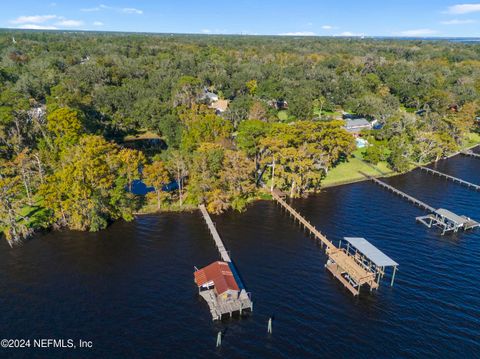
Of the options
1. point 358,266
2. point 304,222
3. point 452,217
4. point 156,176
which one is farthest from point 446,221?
point 156,176

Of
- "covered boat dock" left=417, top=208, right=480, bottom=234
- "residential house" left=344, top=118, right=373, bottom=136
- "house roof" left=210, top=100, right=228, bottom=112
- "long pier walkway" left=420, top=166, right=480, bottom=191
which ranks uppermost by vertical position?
"house roof" left=210, top=100, right=228, bottom=112

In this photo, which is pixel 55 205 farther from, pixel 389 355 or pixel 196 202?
pixel 389 355

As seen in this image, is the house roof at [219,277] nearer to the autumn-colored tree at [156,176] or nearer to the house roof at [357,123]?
the autumn-colored tree at [156,176]

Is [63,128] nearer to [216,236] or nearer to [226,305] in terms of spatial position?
[216,236]

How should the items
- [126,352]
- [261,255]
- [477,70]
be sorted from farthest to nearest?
1. [477,70]
2. [261,255]
3. [126,352]

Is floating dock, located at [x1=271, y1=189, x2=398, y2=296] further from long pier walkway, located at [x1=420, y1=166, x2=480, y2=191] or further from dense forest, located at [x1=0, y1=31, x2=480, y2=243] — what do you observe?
long pier walkway, located at [x1=420, y1=166, x2=480, y2=191]

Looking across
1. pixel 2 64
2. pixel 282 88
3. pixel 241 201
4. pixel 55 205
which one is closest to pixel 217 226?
pixel 241 201

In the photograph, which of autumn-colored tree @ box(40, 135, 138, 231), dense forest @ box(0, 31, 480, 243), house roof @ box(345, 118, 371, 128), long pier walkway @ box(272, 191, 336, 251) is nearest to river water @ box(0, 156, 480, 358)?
long pier walkway @ box(272, 191, 336, 251)
